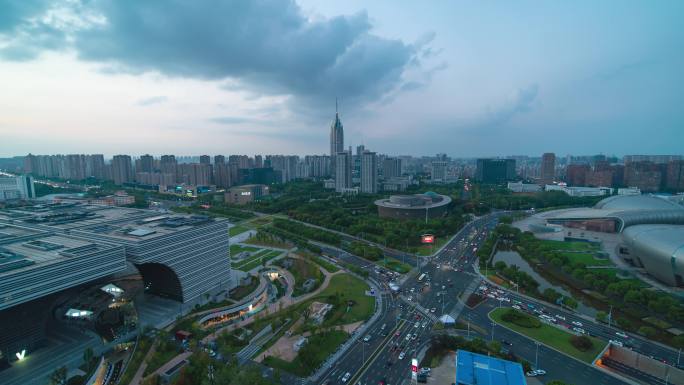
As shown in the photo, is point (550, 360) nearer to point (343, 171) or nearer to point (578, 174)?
point (343, 171)

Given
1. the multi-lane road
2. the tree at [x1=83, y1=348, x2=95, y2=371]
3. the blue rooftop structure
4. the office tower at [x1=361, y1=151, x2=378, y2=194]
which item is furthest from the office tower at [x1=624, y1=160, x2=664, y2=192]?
the tree at [x1=83, y1=348, x2=95, y2=371]

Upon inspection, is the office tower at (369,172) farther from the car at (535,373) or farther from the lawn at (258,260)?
the car at (535,373)

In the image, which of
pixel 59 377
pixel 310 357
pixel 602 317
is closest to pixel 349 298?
pixel 310 357

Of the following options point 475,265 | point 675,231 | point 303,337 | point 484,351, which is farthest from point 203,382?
point 675,231

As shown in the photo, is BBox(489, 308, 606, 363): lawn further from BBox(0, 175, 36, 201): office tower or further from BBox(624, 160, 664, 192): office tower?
BBox(0, 175, 36, 201): office tower

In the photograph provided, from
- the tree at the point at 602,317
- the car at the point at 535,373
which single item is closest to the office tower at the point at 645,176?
the tree at the point at 602,317

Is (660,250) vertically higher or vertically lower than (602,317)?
higher

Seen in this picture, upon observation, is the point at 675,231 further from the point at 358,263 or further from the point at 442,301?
the point at 358,263
